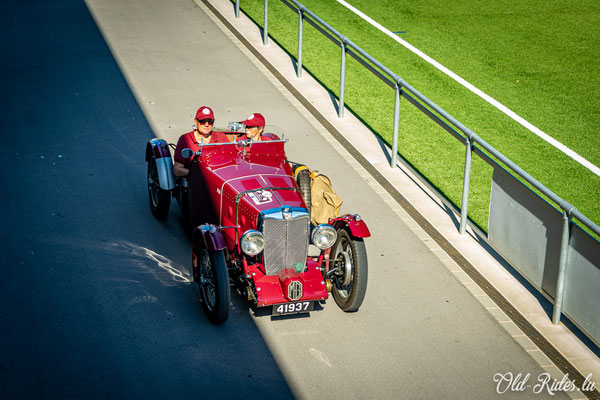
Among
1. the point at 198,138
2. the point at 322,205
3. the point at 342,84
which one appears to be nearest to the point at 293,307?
the point at 322,205

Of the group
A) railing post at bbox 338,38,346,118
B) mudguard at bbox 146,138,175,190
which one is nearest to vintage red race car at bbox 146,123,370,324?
mudguard at bbox 146,138,175,190

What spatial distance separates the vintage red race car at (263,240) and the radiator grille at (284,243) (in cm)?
1

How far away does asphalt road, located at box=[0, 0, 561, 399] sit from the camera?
7.11m

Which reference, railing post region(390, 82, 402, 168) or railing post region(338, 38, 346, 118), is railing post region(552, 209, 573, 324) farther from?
railing post region(338, 38, 346, 118)

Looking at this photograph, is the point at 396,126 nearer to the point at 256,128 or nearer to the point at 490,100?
the point at 256,128

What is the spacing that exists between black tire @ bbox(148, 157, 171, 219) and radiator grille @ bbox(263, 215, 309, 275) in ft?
7.47

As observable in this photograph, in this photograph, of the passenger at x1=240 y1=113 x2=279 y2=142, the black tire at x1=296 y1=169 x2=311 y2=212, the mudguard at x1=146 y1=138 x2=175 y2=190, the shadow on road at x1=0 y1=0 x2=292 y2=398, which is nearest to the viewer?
the shadow on road at x1=0 y1=0 x2=292 y2=398

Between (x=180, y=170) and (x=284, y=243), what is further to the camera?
(x=180, y=170)

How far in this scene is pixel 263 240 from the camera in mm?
7617

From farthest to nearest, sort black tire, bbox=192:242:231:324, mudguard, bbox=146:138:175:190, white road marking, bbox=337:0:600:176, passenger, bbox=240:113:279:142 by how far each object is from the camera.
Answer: white road marking, bbox=337:0:600:176 < mudguard, bbox=146:138:175:190 < passenger, bbox=240:113:279:142 < black tire, bbox=192:242:231:324

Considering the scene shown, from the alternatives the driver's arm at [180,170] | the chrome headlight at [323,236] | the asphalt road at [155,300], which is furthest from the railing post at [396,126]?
the chrome headlight at [323,236]

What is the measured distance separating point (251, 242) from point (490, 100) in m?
8.41

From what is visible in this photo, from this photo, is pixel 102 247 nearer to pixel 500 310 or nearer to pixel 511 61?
pixel 500 310

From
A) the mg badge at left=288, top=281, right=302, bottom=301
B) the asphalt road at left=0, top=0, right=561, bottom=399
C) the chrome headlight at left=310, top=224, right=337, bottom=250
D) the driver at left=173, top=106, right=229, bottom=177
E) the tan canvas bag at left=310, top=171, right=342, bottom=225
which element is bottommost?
the asphalt road at left=0, top=0, right=561, bottom=399
